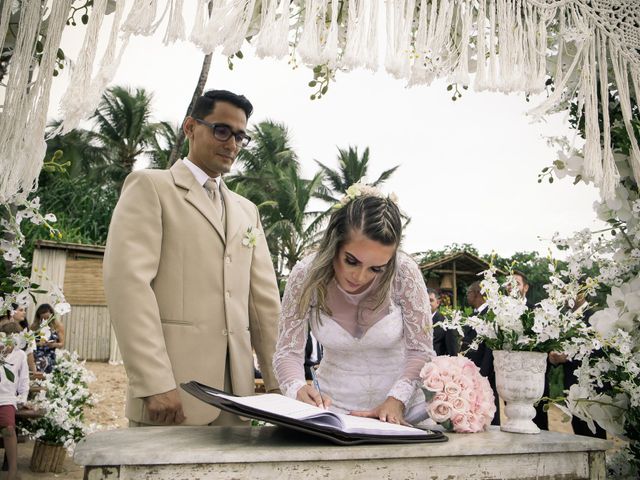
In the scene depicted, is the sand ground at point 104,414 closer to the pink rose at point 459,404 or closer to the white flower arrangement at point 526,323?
the white flower arrangement at point 526,323

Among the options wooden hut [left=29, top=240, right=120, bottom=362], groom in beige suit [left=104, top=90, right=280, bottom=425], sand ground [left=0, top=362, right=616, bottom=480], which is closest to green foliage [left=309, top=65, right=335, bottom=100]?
groom in beige suit [left=104, top=90, right=280, bottom=425]

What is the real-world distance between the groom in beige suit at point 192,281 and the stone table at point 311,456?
0.62 meters

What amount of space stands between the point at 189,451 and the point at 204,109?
1.77 meters

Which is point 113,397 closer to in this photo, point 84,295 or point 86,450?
point 84,295

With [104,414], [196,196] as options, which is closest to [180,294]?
[196,196]

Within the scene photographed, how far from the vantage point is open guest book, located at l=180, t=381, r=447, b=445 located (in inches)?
58.3

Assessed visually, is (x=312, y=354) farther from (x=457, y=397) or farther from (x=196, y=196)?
(x=457, y=397)

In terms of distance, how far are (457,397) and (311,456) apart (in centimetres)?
65

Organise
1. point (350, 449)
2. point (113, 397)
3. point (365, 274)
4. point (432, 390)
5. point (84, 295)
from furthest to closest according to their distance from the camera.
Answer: point (84, 295) → point (113, 397) → point (365, 274) → point (432, 390) → point (350, 449)

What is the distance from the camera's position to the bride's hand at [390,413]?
1.94 metres

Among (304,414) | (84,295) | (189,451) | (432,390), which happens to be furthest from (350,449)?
(84,295)

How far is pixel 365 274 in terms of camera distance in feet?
7.24

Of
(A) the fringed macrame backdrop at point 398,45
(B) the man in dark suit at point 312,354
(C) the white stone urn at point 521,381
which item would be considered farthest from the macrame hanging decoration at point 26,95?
(B) the man in dark suit at point 312,354

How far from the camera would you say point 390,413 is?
196 centimetres
